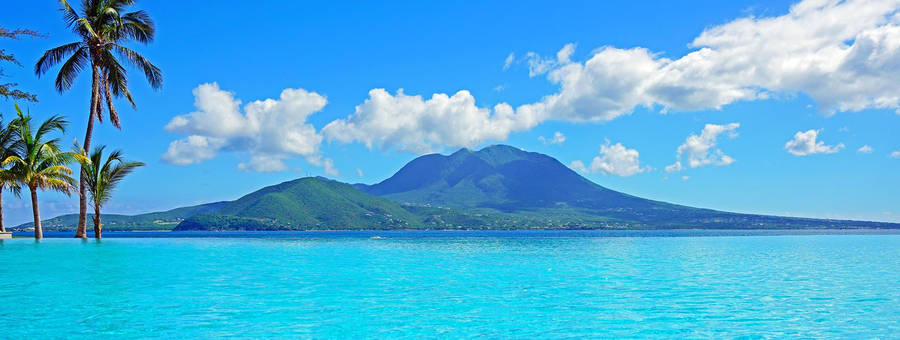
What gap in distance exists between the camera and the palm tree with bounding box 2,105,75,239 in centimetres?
3625

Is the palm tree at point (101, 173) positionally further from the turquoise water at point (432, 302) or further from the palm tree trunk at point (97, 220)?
the turquoise water at point (432, 302)

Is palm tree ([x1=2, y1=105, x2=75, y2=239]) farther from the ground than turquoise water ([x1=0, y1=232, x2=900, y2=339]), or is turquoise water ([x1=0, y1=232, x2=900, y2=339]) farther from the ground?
palm tree ([x1=2, y1=105, x2=75, y2=239])

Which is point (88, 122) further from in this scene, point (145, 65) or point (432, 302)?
point (432, 302)

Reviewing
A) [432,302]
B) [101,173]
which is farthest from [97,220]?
[432,302]

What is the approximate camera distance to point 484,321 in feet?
39.1

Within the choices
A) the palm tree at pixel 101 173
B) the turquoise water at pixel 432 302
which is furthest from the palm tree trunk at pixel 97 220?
the turquoise water at pixel 432 302

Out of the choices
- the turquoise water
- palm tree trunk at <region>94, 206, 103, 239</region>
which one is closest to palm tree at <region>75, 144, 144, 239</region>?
palm tree trunk at <region>94, 206, 103, 239</region>

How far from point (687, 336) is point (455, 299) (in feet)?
19.8

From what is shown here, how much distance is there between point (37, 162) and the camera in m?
37.0

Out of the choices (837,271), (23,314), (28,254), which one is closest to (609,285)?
(837,271)

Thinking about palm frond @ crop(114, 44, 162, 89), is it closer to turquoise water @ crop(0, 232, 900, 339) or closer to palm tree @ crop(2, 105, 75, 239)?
palm tree @ crop(2, 105, 75, 239)

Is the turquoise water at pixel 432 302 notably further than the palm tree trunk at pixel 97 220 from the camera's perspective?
No

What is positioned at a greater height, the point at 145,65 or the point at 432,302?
the point at 145,65

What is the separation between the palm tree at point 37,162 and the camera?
119 feet
